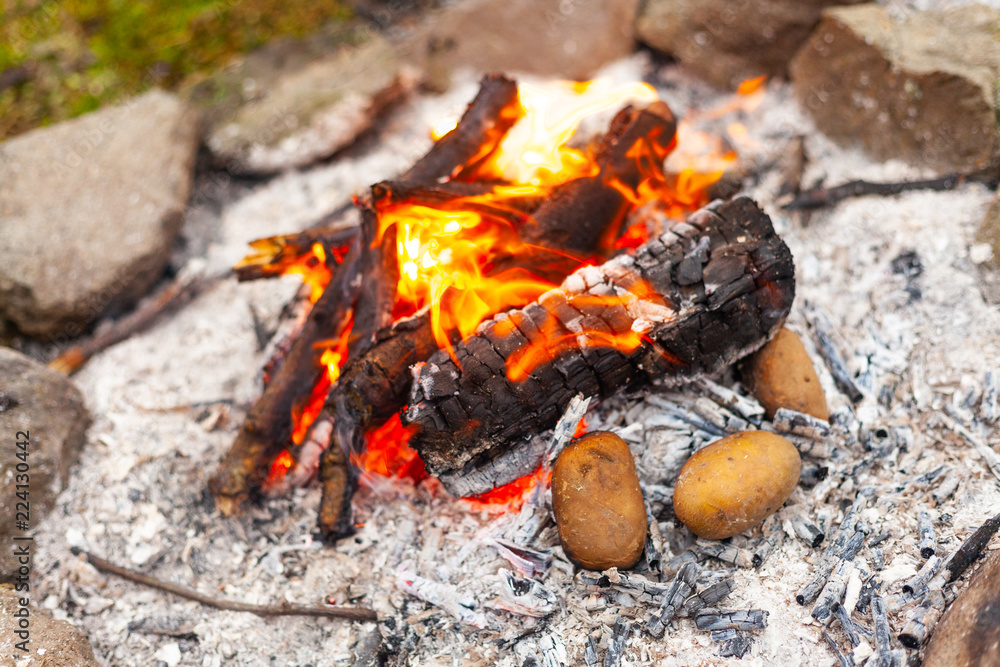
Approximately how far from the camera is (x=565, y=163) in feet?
12.3

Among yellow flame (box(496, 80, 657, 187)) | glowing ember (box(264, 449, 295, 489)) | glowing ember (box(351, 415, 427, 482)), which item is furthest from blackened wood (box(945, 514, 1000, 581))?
glowing ember (box(264, 449, 295, 489))

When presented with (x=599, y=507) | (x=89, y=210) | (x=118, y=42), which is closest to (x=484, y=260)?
(x=599, y=507)

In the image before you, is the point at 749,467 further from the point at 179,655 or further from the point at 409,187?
the point at 179,655

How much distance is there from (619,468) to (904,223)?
2.22m

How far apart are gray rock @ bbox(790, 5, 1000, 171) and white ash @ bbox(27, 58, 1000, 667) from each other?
203mm

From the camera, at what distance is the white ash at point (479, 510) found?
8.11 feet

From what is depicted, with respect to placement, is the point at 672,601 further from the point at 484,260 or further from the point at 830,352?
the point at 484,260

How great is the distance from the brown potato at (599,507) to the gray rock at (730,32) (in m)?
3.32

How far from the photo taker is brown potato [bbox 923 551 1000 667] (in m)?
1.88

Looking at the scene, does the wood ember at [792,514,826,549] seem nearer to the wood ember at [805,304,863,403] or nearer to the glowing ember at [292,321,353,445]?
Answer: the wood ember at [805,304,863,403]

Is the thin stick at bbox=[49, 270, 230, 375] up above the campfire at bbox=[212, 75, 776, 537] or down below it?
below

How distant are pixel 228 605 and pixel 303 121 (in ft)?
10.7

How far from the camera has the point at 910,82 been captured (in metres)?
3.67

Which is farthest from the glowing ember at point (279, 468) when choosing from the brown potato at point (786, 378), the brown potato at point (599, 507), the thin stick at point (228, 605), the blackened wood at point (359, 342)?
the brown potato at point (786, 378)
